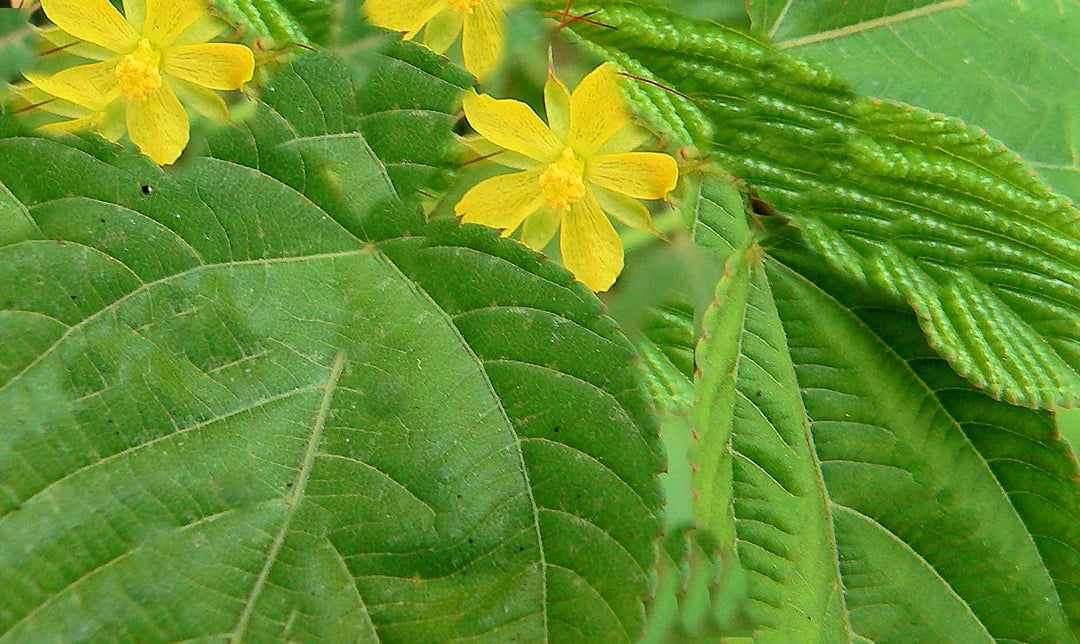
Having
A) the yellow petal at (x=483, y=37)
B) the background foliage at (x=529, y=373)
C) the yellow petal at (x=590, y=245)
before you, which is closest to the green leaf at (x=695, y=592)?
the background foliage at (x=529, y=373)

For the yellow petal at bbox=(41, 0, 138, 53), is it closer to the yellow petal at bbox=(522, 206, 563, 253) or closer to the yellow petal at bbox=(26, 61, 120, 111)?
the yellow petal at bbox=(26, 61, 120, 111)

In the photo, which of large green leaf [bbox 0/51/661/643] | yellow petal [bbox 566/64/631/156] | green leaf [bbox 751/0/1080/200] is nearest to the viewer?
large green leaf [bbox 0/51/661/643]

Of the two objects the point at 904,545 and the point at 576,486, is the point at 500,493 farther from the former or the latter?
the point at 904,545

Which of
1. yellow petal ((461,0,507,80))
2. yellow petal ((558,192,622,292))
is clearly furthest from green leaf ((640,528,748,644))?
yellow petal ((461,0,507,80))

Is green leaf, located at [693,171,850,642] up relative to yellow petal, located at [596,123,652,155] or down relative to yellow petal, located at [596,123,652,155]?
down

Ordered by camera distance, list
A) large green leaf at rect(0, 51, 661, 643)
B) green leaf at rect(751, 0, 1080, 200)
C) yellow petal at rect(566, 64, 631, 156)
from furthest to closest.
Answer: green leaf at rect(751, 0, 1080, 200) → yellow petal at rect(566, 64, 631, 156) → large green leaf at rect(0, 51, 661, 643)

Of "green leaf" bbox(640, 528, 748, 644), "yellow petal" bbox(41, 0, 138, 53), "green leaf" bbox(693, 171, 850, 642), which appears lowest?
"green leaf" bbox(640, 528, 748, 644)
